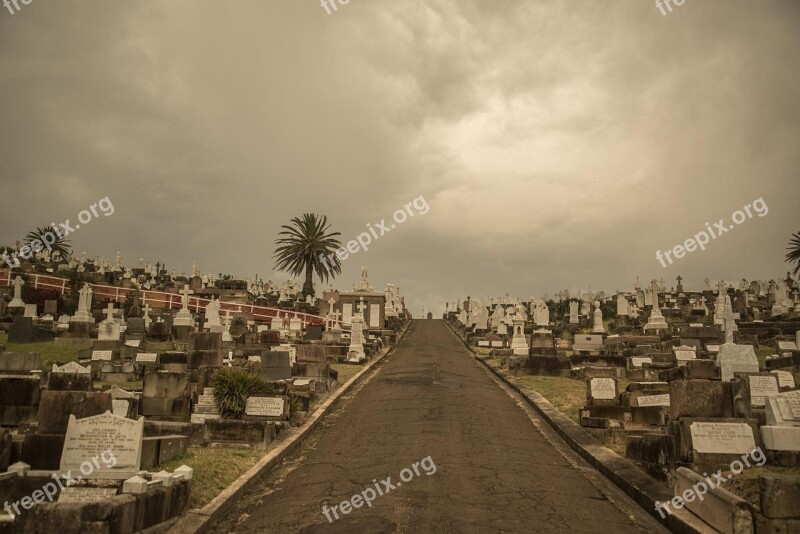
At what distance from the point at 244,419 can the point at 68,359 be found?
42.2 ft

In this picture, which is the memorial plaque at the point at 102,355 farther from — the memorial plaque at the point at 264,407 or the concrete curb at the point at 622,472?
the concrete curb at the point at 622,472

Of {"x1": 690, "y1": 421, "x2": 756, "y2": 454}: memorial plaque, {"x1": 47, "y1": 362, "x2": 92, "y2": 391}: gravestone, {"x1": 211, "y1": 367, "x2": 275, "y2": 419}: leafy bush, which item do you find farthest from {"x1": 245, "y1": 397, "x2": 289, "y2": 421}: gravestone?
{"x1": 690, "y1": 421, "x2": 756, "y2": 454}: memorial plaque

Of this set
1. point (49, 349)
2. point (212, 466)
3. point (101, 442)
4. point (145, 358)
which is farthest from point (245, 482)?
point (49, 349)

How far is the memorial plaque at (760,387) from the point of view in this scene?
449 inches

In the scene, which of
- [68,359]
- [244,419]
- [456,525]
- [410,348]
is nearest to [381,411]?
[244,419]

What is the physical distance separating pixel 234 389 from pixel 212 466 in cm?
308

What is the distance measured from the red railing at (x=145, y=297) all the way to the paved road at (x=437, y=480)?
2867 centimetres

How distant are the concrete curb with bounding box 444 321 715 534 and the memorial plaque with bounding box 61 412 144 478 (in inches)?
261

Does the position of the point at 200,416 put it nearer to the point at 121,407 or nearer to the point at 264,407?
the point at 264,407

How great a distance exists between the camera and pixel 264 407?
12.9m

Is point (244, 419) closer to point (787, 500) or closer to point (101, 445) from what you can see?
point (101, 445)

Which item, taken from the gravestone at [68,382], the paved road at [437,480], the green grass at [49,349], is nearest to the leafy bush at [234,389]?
the paved road at [437,480]

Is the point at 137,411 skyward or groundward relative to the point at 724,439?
skyward

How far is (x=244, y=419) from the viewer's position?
12.8m
